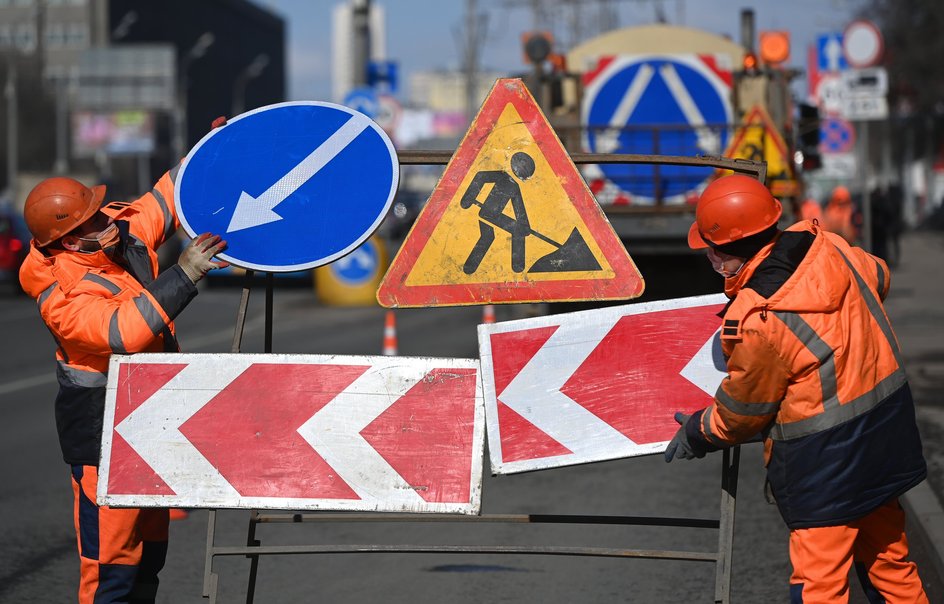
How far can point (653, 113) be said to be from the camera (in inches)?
504

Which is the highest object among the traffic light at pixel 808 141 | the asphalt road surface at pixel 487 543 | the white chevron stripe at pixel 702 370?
the white chevron stripe at pixel 702 370

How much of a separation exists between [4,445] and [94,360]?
6013 millimetres

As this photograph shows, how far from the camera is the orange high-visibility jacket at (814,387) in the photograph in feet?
13.0

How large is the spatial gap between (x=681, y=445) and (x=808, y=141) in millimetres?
9851

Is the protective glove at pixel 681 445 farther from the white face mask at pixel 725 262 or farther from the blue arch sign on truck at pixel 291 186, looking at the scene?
the blue arch sign on truck at pixel 291 186

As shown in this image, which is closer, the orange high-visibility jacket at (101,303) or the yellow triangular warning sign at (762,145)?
the orange high-visibility jacket at (101,303)

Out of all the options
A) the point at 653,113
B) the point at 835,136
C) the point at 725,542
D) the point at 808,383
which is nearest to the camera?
the point at 808,383

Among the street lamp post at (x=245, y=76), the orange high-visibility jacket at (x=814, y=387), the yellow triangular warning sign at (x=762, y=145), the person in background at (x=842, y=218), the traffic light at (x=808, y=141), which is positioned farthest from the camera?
the street lamp post at (x=245, y=76)

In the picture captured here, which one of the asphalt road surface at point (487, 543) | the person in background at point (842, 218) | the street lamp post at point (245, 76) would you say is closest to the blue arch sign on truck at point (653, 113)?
the asphalt road surface at point (487, 543)

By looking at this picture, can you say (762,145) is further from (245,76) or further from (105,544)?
(245,76)

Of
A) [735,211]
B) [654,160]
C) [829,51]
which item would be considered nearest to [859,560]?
[735,211]

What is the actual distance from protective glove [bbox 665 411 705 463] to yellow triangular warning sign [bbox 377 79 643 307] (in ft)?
1.43

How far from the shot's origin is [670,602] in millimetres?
6004

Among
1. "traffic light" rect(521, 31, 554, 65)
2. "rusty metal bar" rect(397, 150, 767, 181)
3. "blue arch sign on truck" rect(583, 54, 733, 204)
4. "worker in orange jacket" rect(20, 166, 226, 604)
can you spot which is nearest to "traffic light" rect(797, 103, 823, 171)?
"blue arch sign on truck" rect(583, 54, 733, 204)
